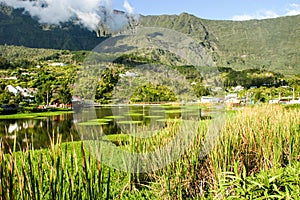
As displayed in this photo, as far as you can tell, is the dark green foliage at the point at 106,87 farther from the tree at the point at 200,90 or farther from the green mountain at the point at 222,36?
the green mountain at the point at 222,36

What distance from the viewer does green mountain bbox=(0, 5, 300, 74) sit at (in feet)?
298

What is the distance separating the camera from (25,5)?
432 feet

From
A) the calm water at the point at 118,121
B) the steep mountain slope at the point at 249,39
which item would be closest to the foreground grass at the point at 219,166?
the calm water at the point at 118,121

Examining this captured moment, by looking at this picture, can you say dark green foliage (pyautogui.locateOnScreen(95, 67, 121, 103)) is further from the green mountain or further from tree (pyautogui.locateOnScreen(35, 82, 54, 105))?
the green mountain

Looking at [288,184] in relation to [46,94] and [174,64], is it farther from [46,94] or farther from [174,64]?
[46,94]

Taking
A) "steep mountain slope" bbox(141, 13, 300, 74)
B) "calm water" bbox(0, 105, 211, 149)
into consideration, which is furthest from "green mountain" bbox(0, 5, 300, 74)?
"calm water" bbox(0, 105, 211, 149)

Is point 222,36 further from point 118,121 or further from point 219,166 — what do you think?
point 219,166

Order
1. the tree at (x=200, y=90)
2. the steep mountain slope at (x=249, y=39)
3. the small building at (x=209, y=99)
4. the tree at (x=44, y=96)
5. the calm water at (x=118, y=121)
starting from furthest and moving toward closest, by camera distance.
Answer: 1. the steep mountain slope at (x=249, y=39)
2. the tree at (x=44, y=96)
3. the small building at (x=209, y=99)
4. the tree at (x=200, y=90)
5. the calm water at (x=118, y=121)

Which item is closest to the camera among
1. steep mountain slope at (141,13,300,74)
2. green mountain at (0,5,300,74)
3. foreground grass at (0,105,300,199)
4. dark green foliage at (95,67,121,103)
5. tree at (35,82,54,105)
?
foreground grass at (0,105,300,199)

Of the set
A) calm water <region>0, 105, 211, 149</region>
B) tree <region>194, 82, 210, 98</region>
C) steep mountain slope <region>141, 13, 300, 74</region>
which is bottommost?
calm water <region>0, 105, 211, 149</region>

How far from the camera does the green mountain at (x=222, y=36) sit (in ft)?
298

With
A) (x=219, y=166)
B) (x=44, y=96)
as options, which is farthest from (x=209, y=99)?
(x=44, y=96)

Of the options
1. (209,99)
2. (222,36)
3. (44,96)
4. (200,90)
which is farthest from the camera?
(222,36)

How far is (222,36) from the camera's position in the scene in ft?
376
